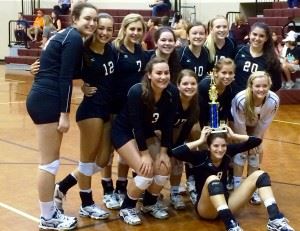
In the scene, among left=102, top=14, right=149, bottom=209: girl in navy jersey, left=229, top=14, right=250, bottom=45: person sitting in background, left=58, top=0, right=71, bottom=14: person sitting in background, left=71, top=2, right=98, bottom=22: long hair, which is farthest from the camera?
left=58, top=0, right=71, bottom=14: person sitting in background

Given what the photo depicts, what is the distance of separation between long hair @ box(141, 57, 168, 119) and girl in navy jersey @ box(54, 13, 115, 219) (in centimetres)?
28

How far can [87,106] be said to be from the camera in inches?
156

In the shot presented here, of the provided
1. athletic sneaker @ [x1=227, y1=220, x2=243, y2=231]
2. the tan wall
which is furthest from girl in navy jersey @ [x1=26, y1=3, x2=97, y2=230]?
the tan wall

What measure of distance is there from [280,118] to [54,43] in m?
5.57

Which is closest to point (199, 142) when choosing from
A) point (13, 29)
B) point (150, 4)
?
point (150, 4)

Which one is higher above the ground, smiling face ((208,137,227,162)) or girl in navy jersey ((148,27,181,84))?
girl in navy jersey ((148,27,181,84))

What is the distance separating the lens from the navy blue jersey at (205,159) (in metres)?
3.95

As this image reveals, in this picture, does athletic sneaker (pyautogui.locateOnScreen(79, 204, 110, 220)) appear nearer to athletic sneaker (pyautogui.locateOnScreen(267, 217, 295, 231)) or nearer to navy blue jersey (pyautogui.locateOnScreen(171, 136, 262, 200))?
navy blue jersey (pyautogui.locateOnScreen(171, 136, 262, 200))

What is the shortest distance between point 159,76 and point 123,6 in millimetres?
13936

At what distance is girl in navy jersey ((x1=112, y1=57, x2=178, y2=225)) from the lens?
12.7ft

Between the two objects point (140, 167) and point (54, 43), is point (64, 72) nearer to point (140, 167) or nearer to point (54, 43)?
point (54, 43)

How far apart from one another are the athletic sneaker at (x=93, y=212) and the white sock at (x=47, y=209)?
0.33m

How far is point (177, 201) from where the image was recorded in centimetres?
438

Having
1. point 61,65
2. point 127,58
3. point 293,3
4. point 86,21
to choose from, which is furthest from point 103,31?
point 293,3
